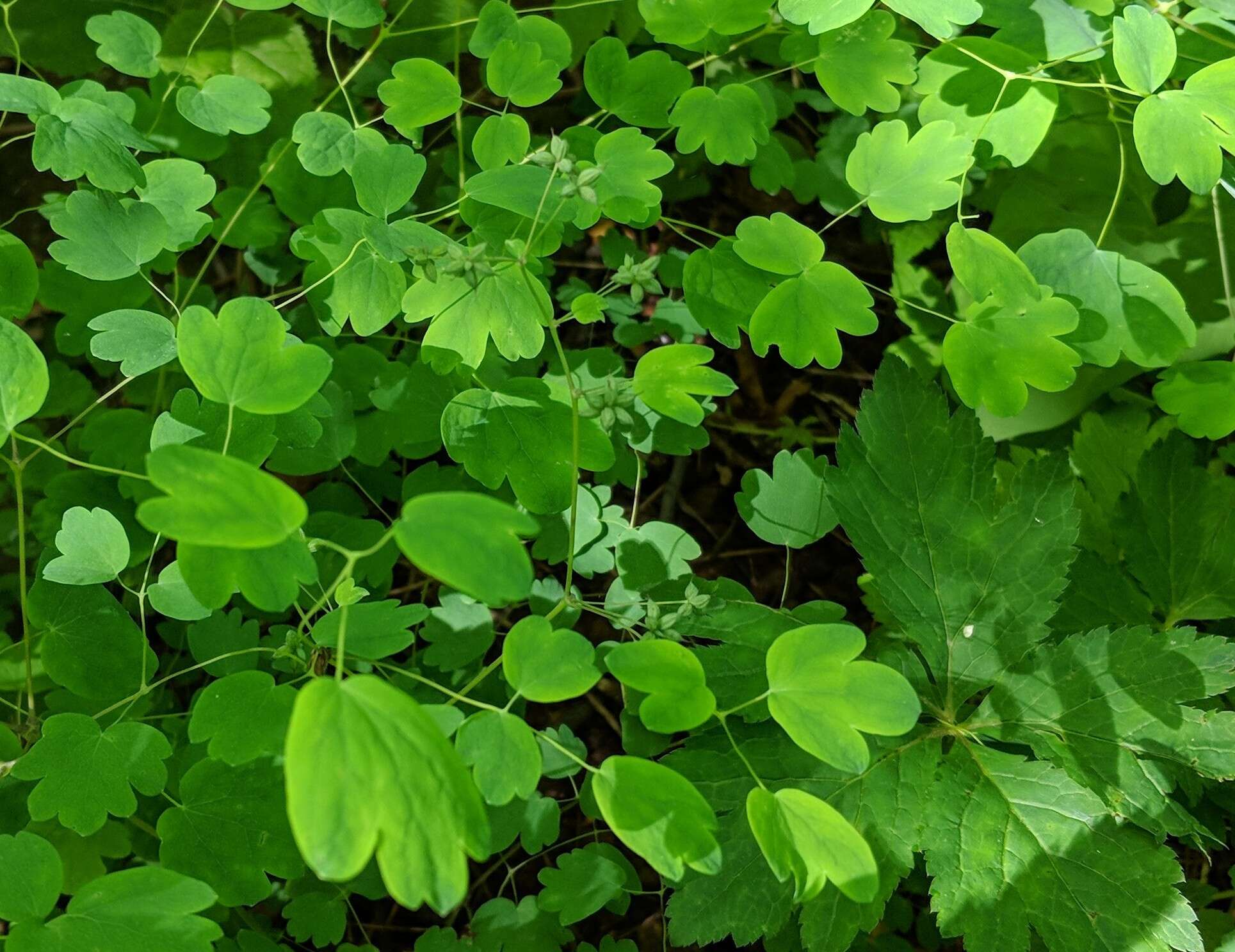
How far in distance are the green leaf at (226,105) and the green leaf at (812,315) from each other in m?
0.92

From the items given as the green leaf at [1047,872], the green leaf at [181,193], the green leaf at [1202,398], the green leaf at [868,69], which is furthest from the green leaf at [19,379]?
the green leaf at [1202,398]

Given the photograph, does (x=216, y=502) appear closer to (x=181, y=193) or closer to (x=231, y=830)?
(x=231, y=830)

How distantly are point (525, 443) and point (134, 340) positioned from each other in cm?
60

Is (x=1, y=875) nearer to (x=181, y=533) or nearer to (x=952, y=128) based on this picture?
(x=181, y=533)

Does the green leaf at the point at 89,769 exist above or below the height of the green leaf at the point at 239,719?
below

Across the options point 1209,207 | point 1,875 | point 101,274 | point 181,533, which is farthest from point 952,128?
point 1,875

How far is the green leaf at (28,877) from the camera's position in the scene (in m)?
1.11

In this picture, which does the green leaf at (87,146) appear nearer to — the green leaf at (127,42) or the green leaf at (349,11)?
the green leaf at (127,42)

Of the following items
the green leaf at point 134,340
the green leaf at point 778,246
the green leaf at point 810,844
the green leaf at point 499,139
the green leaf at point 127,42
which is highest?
the green leaf at point 127,42

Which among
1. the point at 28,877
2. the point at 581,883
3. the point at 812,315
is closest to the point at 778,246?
the point at 812,315

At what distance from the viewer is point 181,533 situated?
0.84 metres

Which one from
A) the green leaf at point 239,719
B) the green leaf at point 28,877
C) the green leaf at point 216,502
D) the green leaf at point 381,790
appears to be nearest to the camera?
the green leaf at point 381,790

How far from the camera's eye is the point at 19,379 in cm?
124

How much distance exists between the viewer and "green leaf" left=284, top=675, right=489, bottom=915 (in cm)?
72
